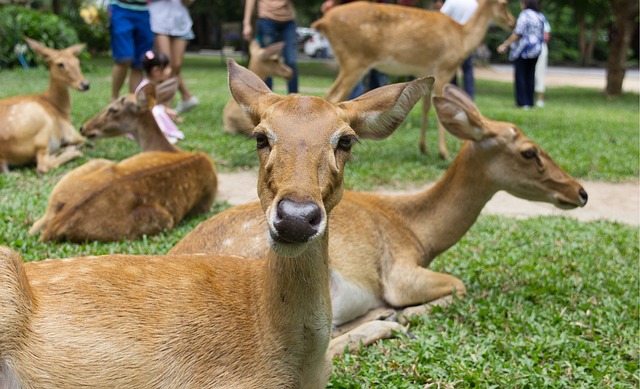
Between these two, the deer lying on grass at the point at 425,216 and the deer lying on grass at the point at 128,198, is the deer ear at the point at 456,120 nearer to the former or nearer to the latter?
the deer lying on grass at the point at 425,216

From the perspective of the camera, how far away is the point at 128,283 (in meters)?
2.81

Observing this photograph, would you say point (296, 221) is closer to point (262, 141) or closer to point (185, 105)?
point (262, 141)

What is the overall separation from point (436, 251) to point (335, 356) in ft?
4.49

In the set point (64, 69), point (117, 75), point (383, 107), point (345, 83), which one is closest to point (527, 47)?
point (345, 83)

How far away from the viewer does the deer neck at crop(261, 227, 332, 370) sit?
2729 millimetres

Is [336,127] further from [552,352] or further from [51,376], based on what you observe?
[552,352]

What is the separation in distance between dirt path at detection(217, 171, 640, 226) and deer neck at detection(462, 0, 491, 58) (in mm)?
2593

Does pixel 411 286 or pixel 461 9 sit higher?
pixel 411 286

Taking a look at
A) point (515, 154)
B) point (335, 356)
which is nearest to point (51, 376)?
point (335, 356)

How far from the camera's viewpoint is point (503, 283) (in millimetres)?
4887

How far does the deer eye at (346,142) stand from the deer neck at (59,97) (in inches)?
269

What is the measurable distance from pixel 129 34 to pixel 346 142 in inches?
306

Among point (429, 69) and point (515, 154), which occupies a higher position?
point (515, 154)

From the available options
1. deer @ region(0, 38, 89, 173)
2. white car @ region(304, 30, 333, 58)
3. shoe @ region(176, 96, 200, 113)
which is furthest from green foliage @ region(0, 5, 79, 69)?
white car @ region(304, 30, 333, 58)
